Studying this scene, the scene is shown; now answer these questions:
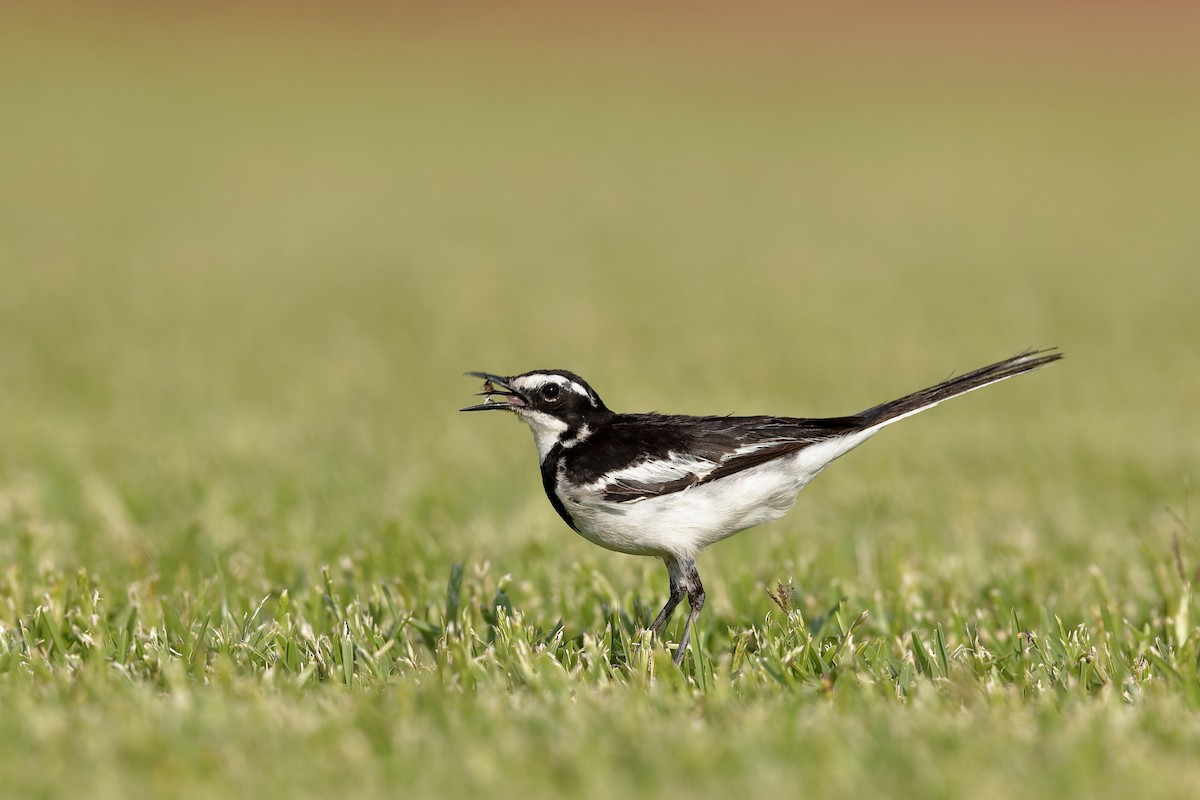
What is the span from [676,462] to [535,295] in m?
12.7

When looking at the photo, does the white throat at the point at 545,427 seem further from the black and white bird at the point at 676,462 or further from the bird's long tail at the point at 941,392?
the bird's long tail at the point at 941,392

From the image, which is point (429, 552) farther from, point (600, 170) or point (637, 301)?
point (600, 170)

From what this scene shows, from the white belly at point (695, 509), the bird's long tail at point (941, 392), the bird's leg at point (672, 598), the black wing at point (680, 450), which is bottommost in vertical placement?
the bird's leg at point (672, 598)

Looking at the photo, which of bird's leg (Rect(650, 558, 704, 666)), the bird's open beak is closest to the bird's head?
the bird's open beak

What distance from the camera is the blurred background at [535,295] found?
7738 millimetres

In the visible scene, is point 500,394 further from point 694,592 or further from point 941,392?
point 941,392

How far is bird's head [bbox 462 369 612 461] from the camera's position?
5.23m

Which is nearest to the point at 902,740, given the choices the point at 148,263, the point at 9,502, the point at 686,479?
the point at 686,479

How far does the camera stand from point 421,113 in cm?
4212

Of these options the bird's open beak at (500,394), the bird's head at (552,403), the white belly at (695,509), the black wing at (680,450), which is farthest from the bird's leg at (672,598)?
the bird's open beak at (500,394)

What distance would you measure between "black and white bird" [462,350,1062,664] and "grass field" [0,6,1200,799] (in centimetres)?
47

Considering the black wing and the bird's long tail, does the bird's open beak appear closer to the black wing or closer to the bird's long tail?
the black wing

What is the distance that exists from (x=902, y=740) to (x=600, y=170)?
30951 mm

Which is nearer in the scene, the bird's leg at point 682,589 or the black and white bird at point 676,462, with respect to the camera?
the black and white bird at point 676,462
